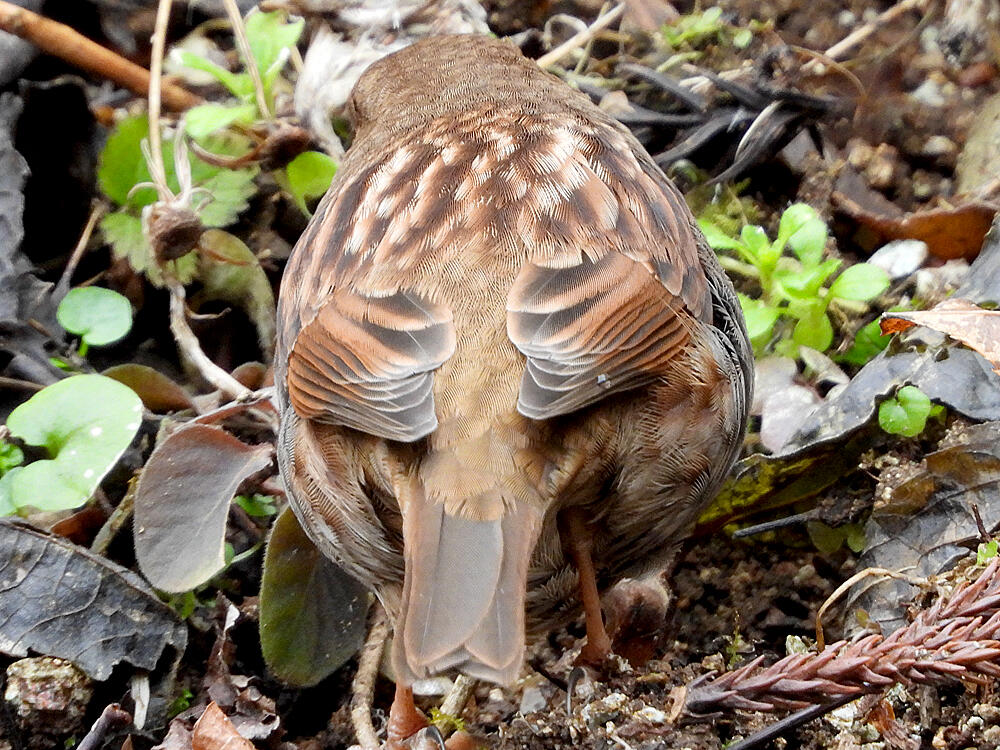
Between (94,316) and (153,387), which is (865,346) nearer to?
(153,387)

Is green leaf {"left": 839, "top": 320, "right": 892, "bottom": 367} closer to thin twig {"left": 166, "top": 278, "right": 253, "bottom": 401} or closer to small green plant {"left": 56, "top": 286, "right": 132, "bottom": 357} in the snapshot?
thin twig {"left": 166, "top": 278, "right": 253, "bottom": 401}

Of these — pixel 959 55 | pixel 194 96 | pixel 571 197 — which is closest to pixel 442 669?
pixel 571 197

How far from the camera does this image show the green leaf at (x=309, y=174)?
13.9ft

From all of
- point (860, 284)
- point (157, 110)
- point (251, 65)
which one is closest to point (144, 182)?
point (157, 110)

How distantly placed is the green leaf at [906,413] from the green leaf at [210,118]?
209cm

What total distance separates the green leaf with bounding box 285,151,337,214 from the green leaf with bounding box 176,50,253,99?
0.89 feet

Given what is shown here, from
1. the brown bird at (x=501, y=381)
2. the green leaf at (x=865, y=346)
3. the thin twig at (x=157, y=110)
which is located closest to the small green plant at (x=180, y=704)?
the brown bird at (x=501, y=381)

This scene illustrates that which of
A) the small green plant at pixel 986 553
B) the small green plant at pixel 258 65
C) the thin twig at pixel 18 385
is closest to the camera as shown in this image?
the small green plant at pixel 986 553

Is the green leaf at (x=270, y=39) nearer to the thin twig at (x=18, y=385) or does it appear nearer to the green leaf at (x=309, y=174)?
the green leaf at (x=309, y=174)

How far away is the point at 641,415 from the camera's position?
271 centimetres

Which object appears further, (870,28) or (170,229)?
(870,28)

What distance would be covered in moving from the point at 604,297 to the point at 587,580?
28.4 inches

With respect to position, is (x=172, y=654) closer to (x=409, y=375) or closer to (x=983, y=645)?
(x=409, y=375)

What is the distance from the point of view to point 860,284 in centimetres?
354
